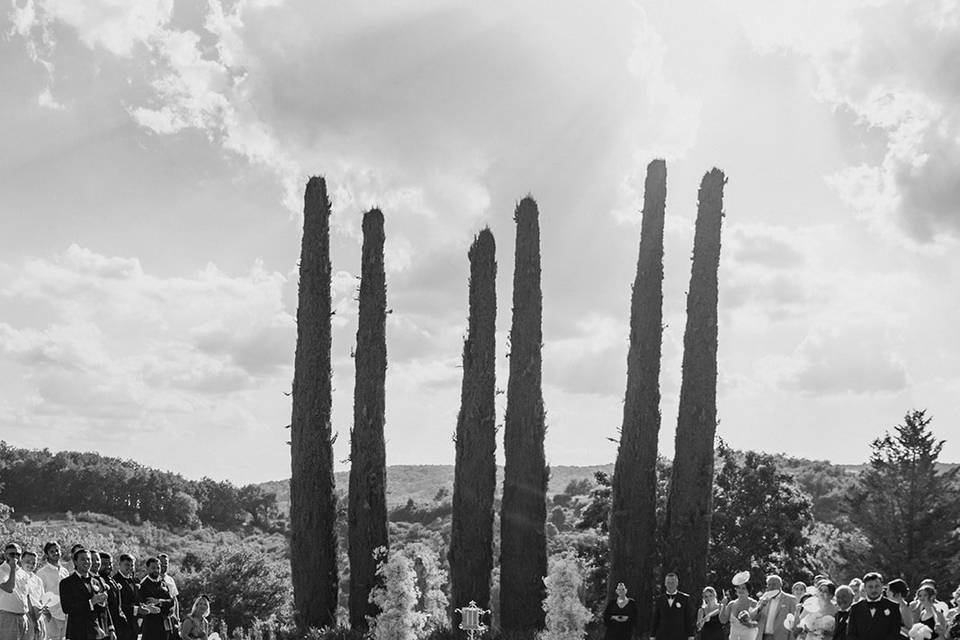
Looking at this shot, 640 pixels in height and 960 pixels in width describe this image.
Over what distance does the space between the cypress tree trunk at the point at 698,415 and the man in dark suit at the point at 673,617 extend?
5.24 meters

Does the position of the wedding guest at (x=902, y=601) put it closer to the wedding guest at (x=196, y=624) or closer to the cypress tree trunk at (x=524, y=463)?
the wedding guest at (x=196, y=624)

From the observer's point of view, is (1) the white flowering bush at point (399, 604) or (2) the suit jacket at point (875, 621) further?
(1) the white flowering bush at point (399, 604)

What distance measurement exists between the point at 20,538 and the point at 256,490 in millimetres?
47688

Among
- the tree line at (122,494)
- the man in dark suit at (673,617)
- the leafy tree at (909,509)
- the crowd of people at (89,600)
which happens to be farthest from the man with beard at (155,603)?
the tree line at (122,494)

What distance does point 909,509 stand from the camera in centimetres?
2442

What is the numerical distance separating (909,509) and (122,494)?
68.4 metres

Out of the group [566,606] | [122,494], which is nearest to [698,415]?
[566,606]

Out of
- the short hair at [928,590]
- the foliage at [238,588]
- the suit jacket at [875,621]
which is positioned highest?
the short hair at [928,590]

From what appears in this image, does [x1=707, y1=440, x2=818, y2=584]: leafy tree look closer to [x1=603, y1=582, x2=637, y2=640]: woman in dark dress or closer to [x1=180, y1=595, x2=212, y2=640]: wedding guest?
[x1=603, y1=582, x2=637, y2=640]: woman in dark dress

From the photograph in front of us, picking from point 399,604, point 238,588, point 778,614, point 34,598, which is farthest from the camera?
point 238,588

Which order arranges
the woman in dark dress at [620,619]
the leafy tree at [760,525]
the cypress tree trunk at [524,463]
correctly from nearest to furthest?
the woman in dark dress at [620,619]
the cypress tree trunk at [524,463]
the leafy tree at [760,525]

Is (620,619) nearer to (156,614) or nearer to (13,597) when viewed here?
(156,614)

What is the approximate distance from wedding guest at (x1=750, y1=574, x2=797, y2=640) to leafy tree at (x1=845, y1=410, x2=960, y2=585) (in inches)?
483

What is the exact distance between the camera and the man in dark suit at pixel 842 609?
34.2 feet
